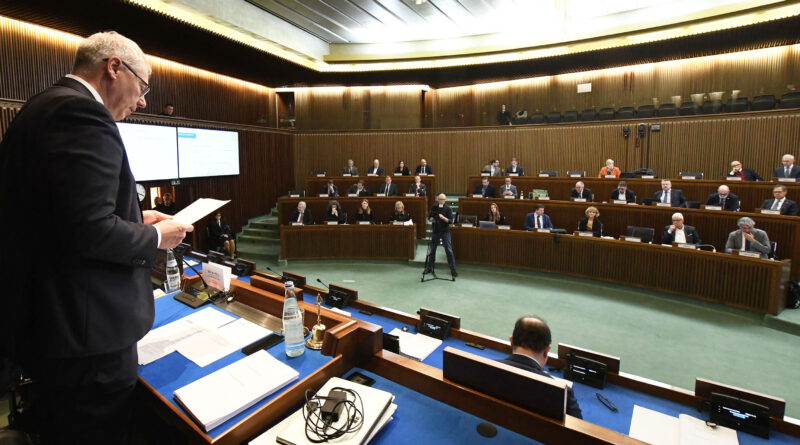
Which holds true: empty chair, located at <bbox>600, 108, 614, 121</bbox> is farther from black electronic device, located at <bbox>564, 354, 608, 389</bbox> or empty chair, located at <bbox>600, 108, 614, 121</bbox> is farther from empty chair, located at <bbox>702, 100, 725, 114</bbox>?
black electronic device, located at <bbox>564, 354, 608, 389</bbox>

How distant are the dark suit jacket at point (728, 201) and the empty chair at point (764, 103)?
134 inches

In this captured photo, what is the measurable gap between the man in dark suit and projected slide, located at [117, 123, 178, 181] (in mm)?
6657

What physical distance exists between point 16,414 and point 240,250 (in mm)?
6615

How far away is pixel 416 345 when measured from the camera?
2.25m

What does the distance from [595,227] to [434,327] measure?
458 cm

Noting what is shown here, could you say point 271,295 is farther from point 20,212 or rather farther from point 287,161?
point 287,161

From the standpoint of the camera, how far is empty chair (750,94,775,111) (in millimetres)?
7648

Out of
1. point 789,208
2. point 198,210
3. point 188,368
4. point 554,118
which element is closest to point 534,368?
point 188,368

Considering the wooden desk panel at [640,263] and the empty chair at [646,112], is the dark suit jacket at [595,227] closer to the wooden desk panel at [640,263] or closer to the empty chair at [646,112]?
the wooden desk panel at [640,263]

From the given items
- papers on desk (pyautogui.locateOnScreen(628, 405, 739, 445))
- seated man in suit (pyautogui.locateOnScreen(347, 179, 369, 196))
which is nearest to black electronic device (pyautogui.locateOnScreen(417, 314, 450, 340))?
papers on desk (pyautogui.locateOnScreen(628, 405, 739, 445))

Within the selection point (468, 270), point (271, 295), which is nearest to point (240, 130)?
point (468, 270)

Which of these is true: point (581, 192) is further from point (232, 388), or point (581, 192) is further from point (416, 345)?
point (232, 388)

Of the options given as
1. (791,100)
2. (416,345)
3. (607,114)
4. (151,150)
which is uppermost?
(607,114)

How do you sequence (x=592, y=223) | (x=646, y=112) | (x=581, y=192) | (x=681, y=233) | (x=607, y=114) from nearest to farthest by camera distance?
(x=681, y=233), (x=592, y=223), (x=581, y=192), (x=646, y=112), (x=607, y=114)
